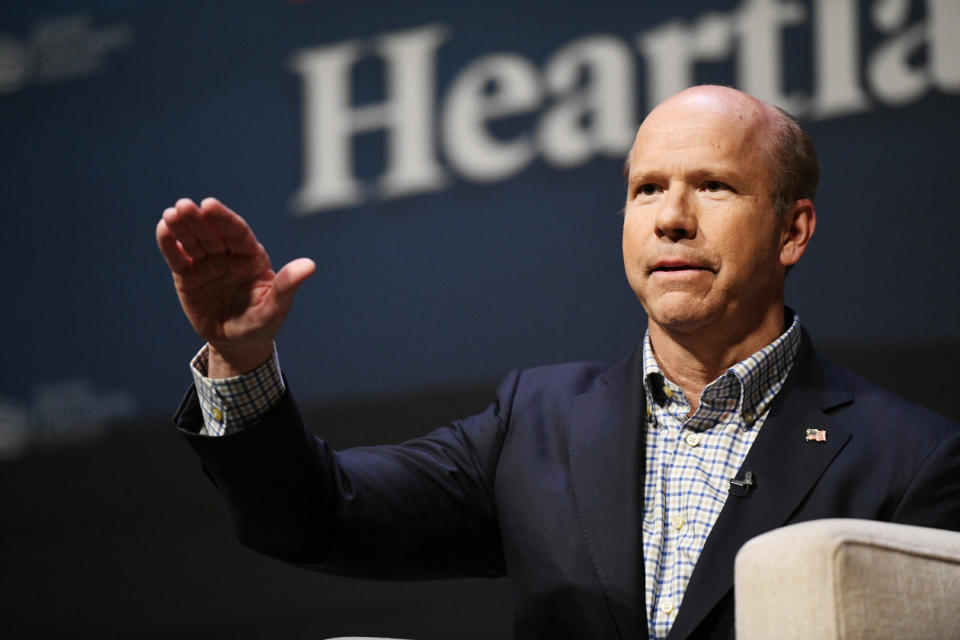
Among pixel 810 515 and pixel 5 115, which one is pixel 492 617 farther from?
pixel 5 115

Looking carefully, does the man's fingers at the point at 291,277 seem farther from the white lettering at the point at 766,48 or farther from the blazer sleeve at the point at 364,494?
the white lettering at the point at 766,48

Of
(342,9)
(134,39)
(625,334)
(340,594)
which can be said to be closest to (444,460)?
(625,334)

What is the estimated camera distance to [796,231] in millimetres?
Result: 1800

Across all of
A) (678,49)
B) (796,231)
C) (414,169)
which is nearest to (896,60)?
(678,49)

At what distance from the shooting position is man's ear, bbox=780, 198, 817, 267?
178 centimetres

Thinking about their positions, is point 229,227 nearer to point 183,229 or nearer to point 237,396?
point 183,229

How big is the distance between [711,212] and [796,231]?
0.67 ft

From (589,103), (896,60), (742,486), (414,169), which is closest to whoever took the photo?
(742,486)

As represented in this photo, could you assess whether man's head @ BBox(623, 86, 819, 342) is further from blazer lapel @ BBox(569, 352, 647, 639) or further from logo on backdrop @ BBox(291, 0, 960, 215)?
logo on backdrop @ BBox(291, 0, 960, 215)

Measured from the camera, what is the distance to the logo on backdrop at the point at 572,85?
2463mm

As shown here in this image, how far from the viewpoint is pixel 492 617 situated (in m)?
2.73

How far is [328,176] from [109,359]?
2.67ft

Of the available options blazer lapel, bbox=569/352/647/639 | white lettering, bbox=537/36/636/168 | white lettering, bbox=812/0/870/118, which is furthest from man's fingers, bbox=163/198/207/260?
white lettering, bbox=812/0/870/118

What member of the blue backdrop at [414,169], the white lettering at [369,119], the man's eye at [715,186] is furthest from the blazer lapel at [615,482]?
the white lettering at [369,119]
